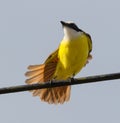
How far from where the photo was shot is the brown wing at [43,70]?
849cm

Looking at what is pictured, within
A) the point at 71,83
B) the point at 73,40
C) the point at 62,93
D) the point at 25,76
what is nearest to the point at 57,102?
the point at 62,93

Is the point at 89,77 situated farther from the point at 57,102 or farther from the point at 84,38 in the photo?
the point at 57,102

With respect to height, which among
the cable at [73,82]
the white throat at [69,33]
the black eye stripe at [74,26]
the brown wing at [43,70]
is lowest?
the cable at [73,82]

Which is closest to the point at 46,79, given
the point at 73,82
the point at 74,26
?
the point at 74,26

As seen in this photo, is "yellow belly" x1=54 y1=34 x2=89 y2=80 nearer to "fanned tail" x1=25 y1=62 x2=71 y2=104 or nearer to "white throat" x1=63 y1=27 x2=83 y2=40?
"white throat" x1=63 y1=27 x2=83 y2=40

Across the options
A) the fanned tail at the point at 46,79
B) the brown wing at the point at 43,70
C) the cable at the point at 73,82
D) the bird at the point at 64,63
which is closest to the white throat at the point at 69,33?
the bird at the point at 64,63

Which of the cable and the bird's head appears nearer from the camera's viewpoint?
the cable

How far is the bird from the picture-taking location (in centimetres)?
812

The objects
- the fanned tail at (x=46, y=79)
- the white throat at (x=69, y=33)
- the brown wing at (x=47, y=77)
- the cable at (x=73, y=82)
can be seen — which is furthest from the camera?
the fanned tail at (x=46, y=79)

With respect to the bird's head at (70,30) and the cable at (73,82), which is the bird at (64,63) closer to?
the bird's head at (70,30)

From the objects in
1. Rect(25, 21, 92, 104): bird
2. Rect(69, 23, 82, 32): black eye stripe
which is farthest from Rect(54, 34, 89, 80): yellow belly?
Rect(69, 23, 82, 32): black eye stripe

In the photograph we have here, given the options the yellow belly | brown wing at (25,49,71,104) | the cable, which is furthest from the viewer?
brown wing at (25,49,71,104)

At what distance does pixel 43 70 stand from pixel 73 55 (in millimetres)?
850

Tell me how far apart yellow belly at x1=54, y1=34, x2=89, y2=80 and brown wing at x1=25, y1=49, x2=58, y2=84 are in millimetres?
156
